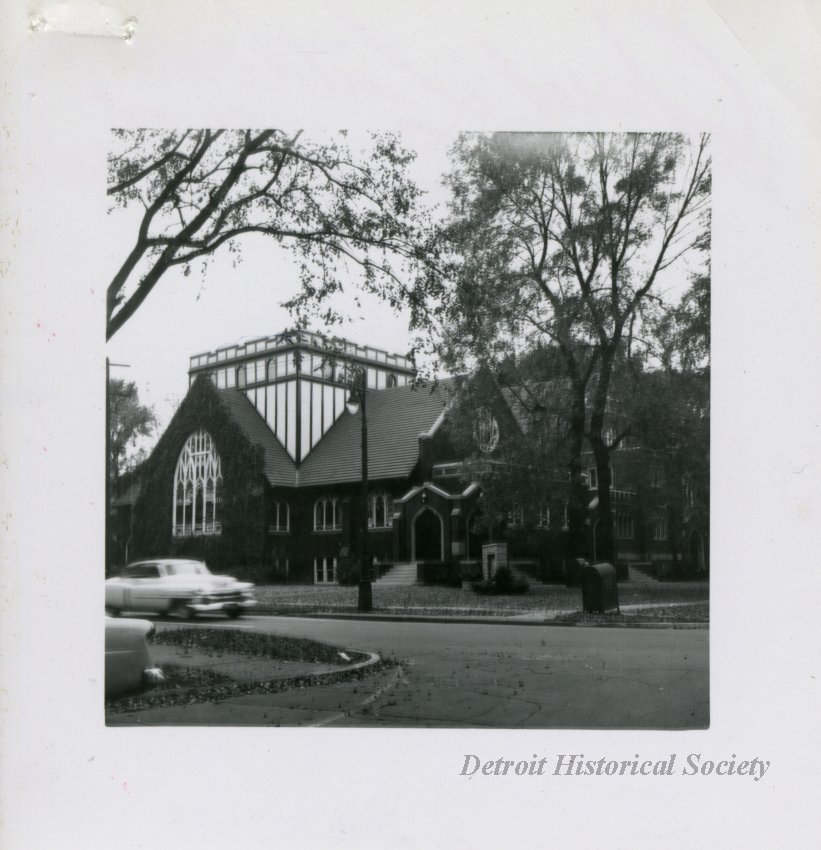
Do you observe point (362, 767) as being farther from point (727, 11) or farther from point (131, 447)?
point (727, 11)

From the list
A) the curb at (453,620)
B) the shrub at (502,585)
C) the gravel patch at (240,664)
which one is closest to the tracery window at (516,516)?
the shrub at (502,585)

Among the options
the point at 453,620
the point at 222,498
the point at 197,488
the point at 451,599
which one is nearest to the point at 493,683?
the point at 453,620

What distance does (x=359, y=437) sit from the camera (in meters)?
5.53

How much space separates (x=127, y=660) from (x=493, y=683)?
211cm

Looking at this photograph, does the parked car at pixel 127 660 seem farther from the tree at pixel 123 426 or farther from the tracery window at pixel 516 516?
the tracery window at pixel 516 516

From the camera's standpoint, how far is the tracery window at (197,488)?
5.23 metres

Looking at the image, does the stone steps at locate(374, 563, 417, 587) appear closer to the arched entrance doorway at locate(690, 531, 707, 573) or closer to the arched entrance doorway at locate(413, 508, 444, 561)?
the arched entrance doorway at locate(413, 508, 444, 561)

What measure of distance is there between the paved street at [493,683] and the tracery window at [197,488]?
616 millimetres

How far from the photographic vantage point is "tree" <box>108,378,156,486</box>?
489 cm

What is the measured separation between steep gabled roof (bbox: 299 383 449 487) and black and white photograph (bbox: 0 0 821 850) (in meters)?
0.02

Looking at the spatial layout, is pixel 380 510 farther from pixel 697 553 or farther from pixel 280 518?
pixel 697 553

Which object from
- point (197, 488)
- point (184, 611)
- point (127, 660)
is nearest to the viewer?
point (127, 660)

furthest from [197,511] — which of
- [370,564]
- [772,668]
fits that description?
[772,668]

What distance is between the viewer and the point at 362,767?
15.1 ft
